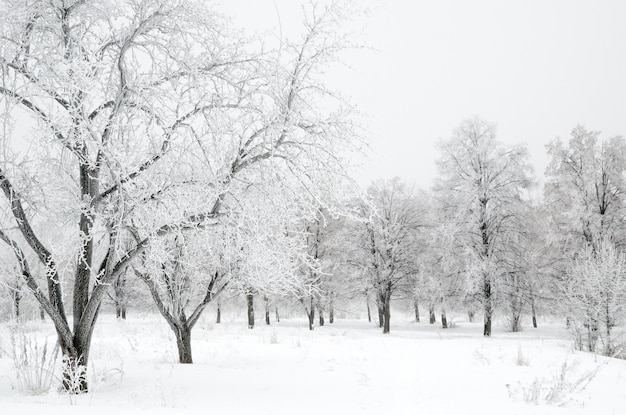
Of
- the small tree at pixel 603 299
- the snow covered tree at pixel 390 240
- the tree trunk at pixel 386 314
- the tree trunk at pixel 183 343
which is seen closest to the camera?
the tree trunk at pixel 183 343

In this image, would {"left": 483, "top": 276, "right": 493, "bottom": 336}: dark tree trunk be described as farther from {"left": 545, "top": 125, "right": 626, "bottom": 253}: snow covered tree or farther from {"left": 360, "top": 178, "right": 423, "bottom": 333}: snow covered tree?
{"left": 360, "top": 178, "right": 423, "bottom": 333}: snow covered tree

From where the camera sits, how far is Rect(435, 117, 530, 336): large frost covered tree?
20.8 meters

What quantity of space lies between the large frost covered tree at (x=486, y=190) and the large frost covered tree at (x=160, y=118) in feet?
54.7

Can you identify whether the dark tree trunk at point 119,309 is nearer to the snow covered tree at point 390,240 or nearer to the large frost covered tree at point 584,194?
the snow covered tree at point 390,240

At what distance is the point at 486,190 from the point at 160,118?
60.8 feet

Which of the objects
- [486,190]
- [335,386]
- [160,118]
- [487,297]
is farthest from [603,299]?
[160,118]

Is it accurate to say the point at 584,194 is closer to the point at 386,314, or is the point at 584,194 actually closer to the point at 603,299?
the point at 603,299

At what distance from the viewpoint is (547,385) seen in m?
7.03

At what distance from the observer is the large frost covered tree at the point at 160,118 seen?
17.9 feet

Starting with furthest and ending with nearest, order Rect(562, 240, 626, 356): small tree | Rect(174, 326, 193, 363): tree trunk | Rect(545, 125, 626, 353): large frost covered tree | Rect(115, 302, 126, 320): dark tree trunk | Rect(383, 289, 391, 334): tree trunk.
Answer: Rect(115, 302, 126, 320): dark tree trunk → Rect(383, 289, 391, 334): tree trunk → Rect(545, 125, 626, 353): large frost covered tree → Rect(562, 240, 626, 356): small tree → Rect(174, 326, 193, 363): tree trunk

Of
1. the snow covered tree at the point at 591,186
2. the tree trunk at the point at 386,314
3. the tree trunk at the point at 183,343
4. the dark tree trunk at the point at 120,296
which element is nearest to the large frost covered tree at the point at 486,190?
the snow covered tree at the point at 591,186

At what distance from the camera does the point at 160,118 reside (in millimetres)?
5461

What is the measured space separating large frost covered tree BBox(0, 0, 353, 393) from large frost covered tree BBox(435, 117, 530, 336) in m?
16.7

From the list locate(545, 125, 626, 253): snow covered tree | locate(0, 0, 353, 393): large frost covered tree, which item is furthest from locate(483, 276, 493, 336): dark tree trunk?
locate(0, 0, 353, 393): large frost covered tree
